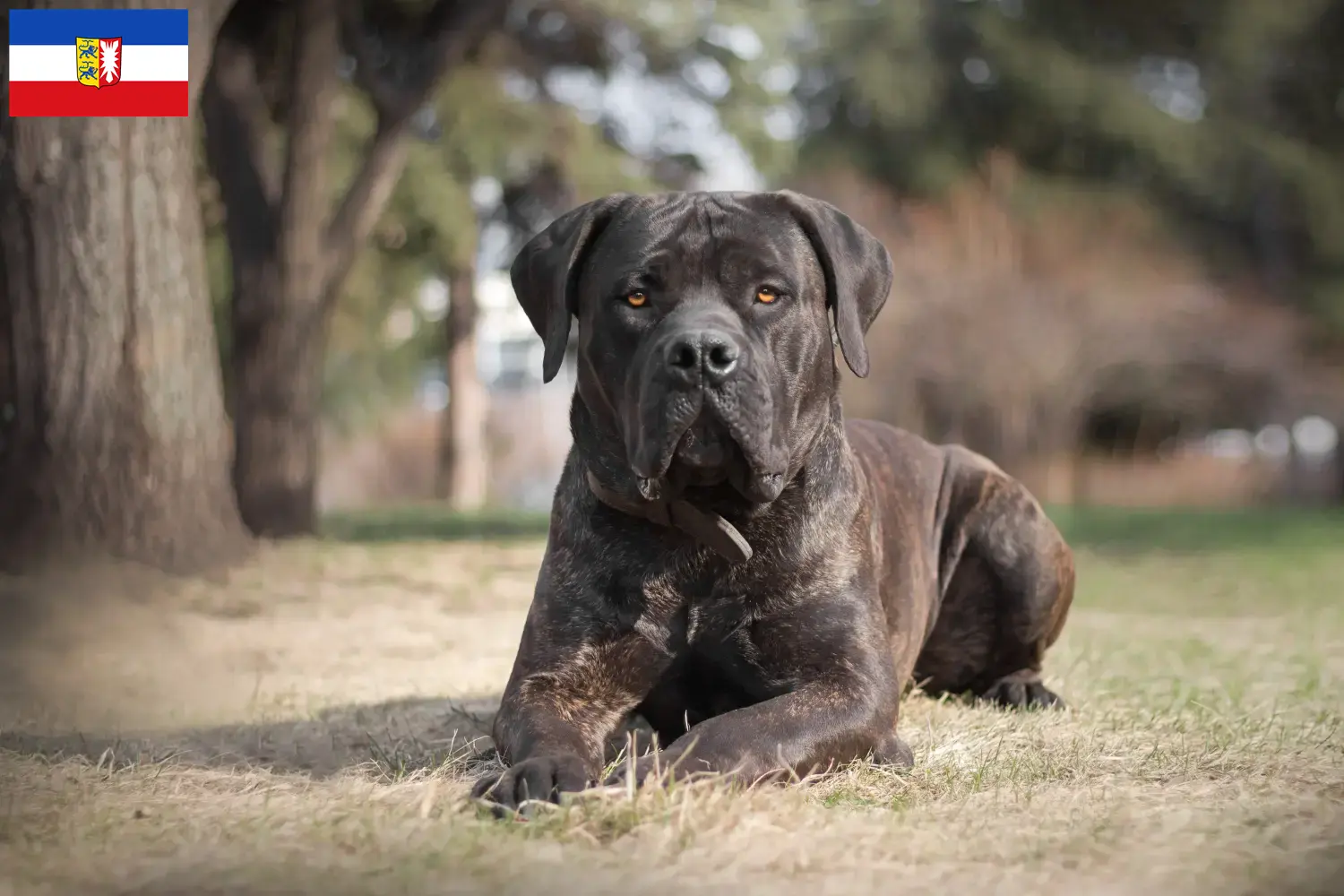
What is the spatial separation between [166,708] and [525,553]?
593cm

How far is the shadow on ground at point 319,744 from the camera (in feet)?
12.7

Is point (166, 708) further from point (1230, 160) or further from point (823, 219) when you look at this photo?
point (1230, 160)

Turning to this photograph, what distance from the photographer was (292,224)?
1187cm

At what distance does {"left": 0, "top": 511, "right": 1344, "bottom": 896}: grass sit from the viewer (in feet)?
8.48

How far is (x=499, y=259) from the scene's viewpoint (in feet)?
58.4

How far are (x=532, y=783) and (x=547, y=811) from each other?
144 mm

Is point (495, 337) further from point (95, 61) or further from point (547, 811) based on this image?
point (547, 811)

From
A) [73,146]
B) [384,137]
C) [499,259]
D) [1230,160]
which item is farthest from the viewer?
[1230,160]

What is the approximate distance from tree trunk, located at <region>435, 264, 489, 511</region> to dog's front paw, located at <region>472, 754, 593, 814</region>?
51.1ft

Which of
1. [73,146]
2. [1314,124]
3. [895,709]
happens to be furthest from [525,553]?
[1314,124]

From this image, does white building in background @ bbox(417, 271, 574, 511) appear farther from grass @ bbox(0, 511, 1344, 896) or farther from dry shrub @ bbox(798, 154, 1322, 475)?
grass @ bbox(0, 511, 1344, 896)

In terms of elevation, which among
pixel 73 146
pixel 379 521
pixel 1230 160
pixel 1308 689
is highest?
pixel 1230 160

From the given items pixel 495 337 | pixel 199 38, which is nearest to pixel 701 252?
pixel 199 38

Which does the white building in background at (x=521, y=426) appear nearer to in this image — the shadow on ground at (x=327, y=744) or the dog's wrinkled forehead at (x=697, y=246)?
the shadow on ground at (x=327, y=744)
